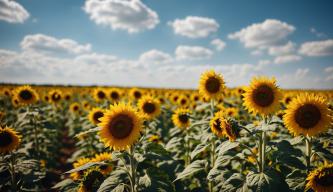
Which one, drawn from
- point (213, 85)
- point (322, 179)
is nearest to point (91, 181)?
point (322, 179)

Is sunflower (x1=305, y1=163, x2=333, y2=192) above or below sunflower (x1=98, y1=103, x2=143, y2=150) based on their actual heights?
below

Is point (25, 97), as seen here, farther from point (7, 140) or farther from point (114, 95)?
point (114, 95)

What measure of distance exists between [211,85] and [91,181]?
11.5ft

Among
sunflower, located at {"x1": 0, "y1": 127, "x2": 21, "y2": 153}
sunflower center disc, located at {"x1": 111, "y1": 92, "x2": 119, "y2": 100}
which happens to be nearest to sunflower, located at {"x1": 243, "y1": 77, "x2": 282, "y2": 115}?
sunflower, located at {"x1": 0, "y1": 127, "x2": 21, "y2": 153}

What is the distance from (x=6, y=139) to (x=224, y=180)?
4414 mm

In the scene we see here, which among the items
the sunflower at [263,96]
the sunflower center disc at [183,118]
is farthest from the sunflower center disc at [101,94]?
the sunflower at [263,96]

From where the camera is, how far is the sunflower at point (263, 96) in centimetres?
398

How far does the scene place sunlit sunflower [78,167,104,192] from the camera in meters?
3.96

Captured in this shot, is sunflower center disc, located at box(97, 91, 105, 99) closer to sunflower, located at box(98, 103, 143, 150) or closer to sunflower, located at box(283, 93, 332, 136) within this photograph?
sunflower, located at box(98, 103, 143, 150)

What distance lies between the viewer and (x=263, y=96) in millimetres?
4074

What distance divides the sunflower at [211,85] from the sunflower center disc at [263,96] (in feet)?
6.19

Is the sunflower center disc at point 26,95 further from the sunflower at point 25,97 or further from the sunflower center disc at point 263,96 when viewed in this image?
the sunflower center disc at point 263,96

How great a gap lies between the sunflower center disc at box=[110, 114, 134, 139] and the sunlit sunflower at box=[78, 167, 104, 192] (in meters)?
0.89

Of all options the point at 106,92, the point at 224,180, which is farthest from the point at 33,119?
the point at 224,180
